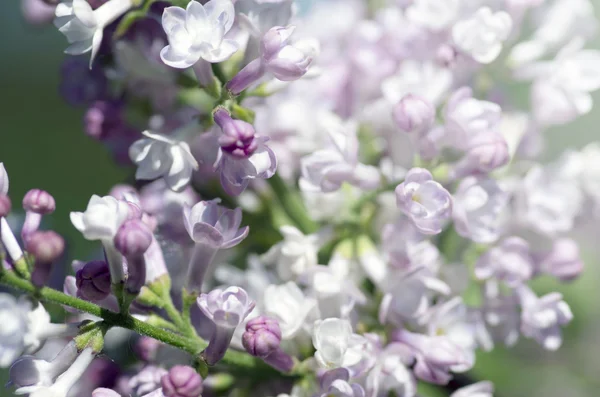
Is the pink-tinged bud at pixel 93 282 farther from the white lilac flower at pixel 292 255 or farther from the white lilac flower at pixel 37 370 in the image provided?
the white lilac flower at pixel 292 255

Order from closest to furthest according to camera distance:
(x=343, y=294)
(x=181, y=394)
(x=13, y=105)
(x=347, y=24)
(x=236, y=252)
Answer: (x=181, y=394) → (x=343, y=294) → (x=236, y=252) → (x=347, y=24) → (x=13, y=105)

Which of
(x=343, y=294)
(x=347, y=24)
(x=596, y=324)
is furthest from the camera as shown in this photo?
(x=596, y=324)

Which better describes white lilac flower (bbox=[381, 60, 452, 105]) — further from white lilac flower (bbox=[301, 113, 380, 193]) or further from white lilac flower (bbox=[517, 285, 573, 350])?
white lilac flower (bbox=[517, 285, 573, 350])

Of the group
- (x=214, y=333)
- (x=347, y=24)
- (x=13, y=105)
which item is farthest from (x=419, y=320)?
(x=13, y=105)

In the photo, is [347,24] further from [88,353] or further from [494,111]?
[88,353]

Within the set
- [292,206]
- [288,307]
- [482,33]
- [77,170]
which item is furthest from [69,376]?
[77,170]

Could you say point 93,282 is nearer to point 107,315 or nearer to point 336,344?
point 107,315

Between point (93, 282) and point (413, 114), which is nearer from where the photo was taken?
point (93, 282)
